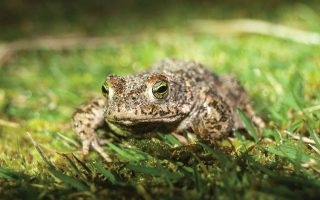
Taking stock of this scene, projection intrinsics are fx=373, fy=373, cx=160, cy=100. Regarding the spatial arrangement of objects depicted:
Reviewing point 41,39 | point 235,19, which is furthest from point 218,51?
point 41,39

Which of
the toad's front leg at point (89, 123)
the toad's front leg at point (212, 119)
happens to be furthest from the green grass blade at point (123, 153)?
the toad's front leg at point (212, 119)

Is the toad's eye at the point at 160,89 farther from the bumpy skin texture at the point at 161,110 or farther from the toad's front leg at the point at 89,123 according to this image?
the toad's front leg at the point at 89,123

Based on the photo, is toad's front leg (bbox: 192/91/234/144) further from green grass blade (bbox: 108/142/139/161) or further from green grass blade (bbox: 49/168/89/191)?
green grass blade (bbox: 49/168/89/191)

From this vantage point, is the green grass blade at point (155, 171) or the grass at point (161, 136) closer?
the grass at point (161, 136)

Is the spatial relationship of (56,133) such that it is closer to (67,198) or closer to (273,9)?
(67,198)

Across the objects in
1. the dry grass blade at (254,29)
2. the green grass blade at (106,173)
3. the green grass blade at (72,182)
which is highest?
the dry grass blade at (254,29)

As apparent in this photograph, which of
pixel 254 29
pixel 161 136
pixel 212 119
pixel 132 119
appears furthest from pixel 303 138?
pixel 254 29

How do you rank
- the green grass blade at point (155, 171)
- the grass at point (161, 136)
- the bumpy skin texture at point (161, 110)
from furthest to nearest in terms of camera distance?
the bumpy skin texture at point (161, 110), the green grass blade at point (155, 171), the grass at point (161, 136)
